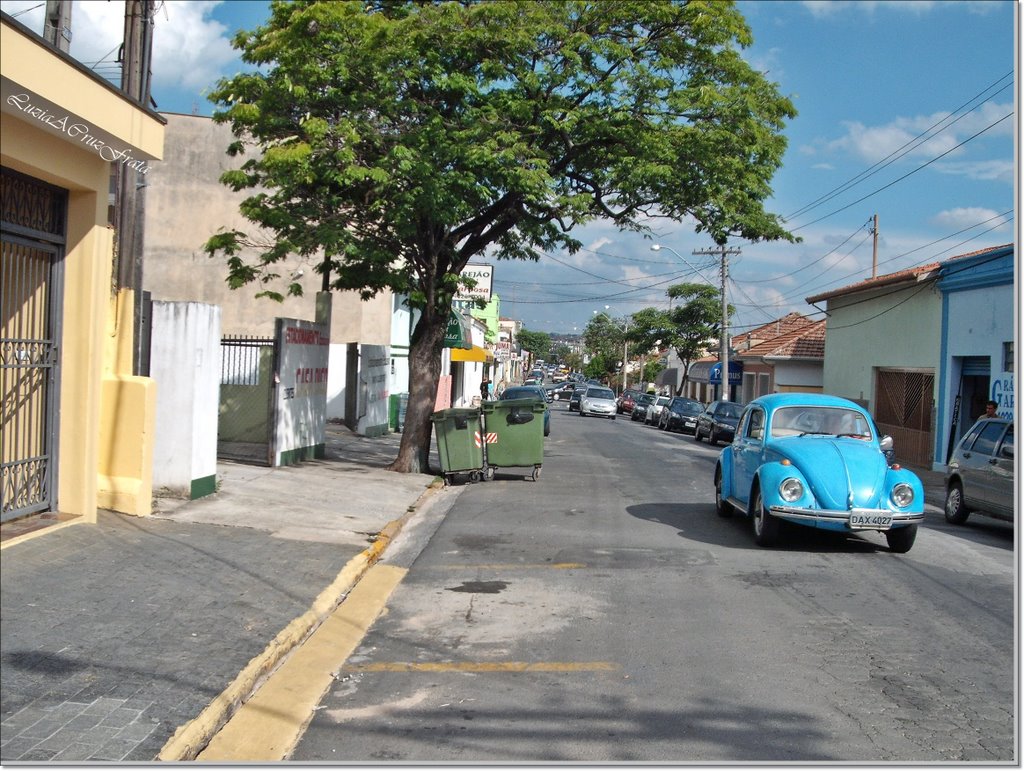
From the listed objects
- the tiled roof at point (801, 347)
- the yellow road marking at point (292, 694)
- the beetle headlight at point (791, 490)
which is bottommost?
the yellow road marking at point (292, 694)

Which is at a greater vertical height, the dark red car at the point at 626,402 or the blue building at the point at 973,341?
the blue building at the point at 973,341

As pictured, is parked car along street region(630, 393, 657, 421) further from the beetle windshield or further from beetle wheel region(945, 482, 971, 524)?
the beetle windshield

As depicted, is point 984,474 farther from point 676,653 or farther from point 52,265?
point 52,265

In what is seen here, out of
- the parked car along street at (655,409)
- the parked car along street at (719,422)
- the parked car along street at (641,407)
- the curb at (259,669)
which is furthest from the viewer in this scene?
the parked car along street at (641,407)

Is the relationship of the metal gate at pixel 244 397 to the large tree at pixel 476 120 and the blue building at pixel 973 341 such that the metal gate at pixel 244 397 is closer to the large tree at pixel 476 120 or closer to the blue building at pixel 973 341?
the large tree at pixel 476 120

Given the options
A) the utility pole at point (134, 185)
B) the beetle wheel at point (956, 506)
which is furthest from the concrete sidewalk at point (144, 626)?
the beetle wheel at point (956, 506)

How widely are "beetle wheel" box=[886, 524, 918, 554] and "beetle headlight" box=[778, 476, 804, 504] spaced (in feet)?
3.72

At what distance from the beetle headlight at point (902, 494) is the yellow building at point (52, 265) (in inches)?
306

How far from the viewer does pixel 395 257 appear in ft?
53.2

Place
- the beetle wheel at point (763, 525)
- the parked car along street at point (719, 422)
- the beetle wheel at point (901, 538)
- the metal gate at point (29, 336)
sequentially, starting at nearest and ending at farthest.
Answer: the metal gate at point (29, 336) < the beetle wheel at point (901, 538) < the beetle wheel at point (763, 525) < the parked car along street at point (719, 422)

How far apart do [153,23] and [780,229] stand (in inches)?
446

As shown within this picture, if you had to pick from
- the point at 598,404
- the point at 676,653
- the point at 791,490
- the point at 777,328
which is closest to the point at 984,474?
the point at 791,490

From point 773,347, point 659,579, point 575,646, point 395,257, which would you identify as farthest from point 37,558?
point 773,347

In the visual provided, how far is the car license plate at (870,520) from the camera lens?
32.2 ft
